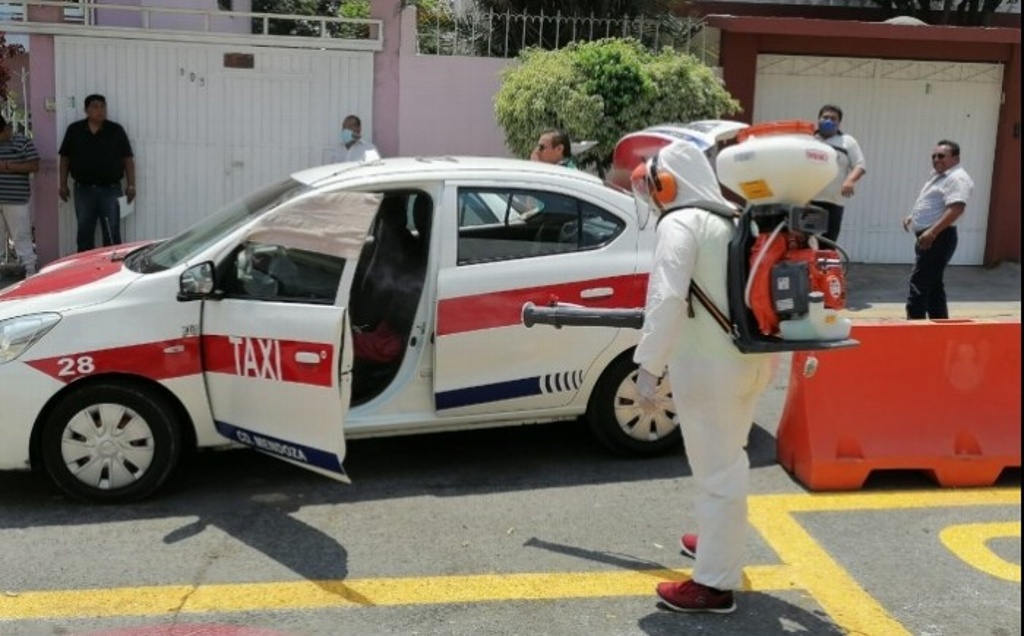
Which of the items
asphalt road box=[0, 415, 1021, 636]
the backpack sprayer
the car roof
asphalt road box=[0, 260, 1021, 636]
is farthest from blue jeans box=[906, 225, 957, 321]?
the backpack sprayer

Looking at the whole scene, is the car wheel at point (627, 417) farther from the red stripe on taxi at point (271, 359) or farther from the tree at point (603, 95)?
the tree at point (603, 95)

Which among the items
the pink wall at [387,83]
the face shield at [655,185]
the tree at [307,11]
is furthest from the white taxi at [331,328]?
the tree at [307,11]

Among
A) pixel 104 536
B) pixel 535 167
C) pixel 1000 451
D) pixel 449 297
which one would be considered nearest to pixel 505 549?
pixel 449 297

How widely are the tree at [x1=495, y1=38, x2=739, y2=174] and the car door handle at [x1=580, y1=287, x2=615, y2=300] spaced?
14.5ft

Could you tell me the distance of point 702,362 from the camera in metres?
4.33

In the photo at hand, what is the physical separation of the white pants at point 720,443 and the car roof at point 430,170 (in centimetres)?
196

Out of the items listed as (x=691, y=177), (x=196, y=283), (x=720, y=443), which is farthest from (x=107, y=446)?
(x=691, y=177)

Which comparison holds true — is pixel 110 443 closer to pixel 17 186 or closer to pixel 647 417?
pixel 647 417

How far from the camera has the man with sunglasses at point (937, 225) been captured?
28.0ft

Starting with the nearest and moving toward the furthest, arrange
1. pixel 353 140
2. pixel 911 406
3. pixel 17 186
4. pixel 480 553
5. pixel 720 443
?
pixel 720 443 < pixel 480 553 < pixel 911 406 < pixel 17 186 < pixel 353 140

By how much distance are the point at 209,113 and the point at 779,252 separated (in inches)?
327

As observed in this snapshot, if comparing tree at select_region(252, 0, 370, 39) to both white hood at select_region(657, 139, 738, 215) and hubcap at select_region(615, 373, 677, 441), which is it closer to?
hubcap at select_region(615, 373, 677, 441)

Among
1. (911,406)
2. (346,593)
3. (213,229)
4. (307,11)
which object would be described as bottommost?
(346,593)

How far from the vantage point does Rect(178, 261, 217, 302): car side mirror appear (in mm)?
5340
